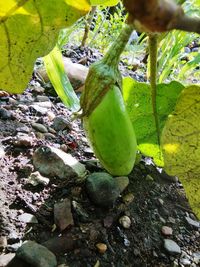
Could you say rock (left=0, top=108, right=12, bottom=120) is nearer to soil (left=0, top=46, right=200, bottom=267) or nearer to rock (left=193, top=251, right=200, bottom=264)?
soil (left=0, top=46, right=200, bottom=267)

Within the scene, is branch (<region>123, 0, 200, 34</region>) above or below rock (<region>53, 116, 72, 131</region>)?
above

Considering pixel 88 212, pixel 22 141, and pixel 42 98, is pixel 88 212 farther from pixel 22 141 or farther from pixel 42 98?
pixel 42 98

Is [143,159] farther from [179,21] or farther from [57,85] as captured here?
[179,21]

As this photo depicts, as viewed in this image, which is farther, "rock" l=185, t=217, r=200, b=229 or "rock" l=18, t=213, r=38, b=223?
"rock" l=185, t=217, r=200, b=229

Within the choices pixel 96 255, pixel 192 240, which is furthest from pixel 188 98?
pixel 192 240

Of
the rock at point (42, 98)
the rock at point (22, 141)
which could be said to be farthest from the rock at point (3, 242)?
the rock at point (42, 98)

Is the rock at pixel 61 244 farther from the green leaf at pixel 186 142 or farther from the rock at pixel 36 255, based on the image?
the green leaf at pixel 186 142

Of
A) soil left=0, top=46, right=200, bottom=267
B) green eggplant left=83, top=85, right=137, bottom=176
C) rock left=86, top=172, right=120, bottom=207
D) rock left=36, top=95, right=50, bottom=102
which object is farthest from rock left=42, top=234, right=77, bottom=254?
rock left=36, top=95, right=50, bottom=102
